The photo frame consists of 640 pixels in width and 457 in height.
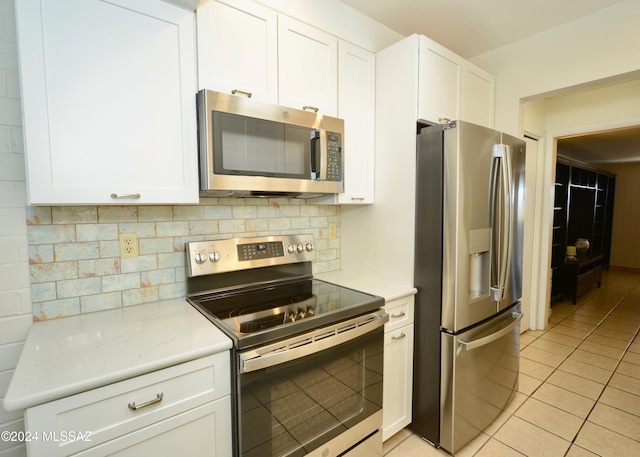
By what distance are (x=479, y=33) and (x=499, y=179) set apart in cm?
124

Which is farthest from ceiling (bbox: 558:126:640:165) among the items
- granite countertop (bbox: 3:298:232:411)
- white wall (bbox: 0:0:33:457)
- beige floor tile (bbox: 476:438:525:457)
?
white wall (bbox: 0:0:33:457)

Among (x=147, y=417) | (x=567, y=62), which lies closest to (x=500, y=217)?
(x=567, y=62)

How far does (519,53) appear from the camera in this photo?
249cm

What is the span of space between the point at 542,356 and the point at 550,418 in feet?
3.31

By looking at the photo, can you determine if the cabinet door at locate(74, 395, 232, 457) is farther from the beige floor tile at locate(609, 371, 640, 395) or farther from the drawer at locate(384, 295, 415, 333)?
the beige floor tile at locate(609, 371, 640, 395)

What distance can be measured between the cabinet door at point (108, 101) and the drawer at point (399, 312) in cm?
118

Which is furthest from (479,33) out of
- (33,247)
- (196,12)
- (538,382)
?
(33,247)

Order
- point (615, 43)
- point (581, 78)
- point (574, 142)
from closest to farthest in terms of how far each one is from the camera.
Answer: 1. point (615, 43)
2. point (581, 78)
3. point (574, 142)

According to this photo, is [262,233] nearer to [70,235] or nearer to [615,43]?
[70,235]

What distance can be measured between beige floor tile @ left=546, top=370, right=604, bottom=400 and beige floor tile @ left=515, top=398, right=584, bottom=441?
0.37 m

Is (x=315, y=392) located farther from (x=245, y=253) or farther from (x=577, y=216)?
(x=577, y=216)

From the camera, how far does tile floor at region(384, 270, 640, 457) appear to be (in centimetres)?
188

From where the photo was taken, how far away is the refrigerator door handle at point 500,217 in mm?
1902

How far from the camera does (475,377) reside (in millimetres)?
1897
